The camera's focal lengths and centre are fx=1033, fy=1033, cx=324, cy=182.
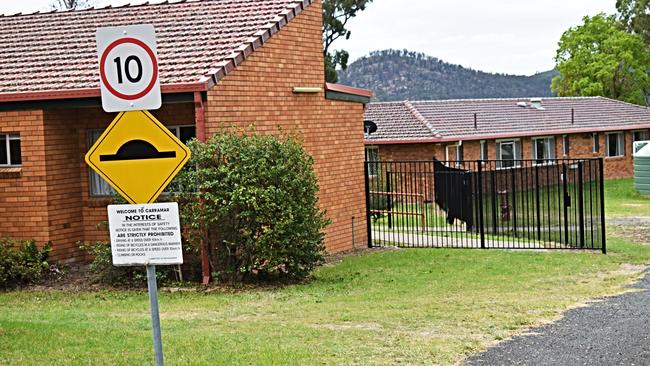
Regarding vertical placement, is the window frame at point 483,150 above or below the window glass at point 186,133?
below

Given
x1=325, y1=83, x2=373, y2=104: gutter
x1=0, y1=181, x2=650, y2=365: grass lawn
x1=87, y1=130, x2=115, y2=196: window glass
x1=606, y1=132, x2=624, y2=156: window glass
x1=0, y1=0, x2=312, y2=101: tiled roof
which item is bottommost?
x1=0, y1=181, x2=650, y2=365: grass lawn

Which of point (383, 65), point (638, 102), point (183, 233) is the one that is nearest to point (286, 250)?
point (183, 233)

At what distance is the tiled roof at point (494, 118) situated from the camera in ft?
136

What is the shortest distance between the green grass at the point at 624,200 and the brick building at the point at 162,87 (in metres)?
15.6

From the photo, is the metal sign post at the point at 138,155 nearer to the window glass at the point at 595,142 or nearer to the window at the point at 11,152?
the window at the point at 11,152

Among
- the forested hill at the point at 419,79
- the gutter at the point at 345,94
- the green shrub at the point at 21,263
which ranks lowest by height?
the green shrub at the point at 21,263

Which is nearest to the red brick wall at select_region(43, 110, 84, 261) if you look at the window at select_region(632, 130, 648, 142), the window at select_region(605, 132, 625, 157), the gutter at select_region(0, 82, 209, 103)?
the gutter at select_region(0, 82, 209, 103)

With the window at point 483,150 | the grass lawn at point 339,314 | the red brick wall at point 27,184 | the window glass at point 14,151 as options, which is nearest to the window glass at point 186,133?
the red brick wall at point 27,184

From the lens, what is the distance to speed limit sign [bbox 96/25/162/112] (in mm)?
7133

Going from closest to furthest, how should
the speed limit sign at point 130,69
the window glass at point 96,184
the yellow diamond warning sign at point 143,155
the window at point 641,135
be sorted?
the speed limit sign at point 130,69, the yellow diamond warning sign at point 143,155, the window glass at point 96,184, the window at point 641,135

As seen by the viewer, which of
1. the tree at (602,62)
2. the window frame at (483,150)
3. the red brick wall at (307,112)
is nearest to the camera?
the red brick wall at (307,112)

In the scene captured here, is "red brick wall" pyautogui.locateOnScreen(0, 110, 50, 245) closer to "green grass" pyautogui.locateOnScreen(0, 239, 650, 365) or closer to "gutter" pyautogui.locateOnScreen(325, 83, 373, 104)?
"green grass" pyautogui.locateOnScreen(0, 239, 650, 365)

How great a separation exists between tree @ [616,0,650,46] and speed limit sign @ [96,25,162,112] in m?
76.8

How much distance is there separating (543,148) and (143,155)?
41191 millimetres
